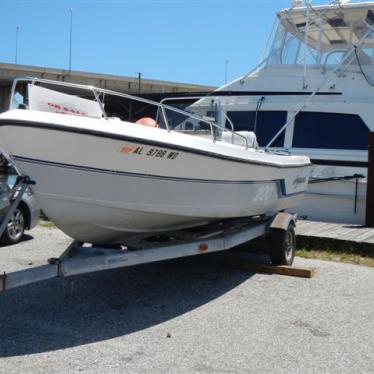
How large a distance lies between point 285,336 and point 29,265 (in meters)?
3.52

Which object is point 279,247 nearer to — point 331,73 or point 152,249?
point 152,249

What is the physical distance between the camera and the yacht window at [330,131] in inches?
424

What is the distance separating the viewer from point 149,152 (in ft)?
16.4

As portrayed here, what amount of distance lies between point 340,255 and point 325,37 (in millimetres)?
6365

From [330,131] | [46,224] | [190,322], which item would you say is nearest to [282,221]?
[190,322]

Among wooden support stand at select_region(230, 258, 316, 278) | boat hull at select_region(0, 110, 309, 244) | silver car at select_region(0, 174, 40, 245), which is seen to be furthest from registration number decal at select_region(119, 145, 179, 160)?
silver car at select_region(0, 174, 40, 245)

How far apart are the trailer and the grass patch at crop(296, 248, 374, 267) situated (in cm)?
64

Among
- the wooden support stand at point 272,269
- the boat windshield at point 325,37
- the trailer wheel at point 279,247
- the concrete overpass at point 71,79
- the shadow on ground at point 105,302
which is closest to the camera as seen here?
the shadow on ground at point 105,302

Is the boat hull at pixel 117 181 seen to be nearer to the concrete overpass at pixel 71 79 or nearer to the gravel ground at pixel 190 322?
the gravel ground at pixel 190 322

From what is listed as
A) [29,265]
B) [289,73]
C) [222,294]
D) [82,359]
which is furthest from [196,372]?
[289,73]

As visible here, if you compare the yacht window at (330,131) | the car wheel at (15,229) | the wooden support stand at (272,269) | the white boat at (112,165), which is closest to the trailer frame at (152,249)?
the white boat at (112,165)

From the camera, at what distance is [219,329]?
4773 millimetres

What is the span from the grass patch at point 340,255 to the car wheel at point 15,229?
3968 mm

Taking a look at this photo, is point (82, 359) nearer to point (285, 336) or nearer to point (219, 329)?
point (219, 329)
